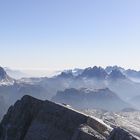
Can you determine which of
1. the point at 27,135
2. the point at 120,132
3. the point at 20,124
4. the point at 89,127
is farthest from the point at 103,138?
the point at 20,124

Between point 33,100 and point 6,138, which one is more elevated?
point 33,100

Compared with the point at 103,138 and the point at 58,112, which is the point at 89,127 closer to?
the point at 103,138

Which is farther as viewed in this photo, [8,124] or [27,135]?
[8,124]

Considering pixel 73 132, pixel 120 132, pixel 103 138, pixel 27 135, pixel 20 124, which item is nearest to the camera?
pixel 120 132

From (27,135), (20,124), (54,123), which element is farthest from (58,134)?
(20,124)

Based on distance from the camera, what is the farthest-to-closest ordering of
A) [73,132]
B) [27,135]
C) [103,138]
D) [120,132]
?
[27,135], [73,132], [103,138], [120,132]

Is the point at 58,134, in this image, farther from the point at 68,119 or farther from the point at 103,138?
the point at 103,138
